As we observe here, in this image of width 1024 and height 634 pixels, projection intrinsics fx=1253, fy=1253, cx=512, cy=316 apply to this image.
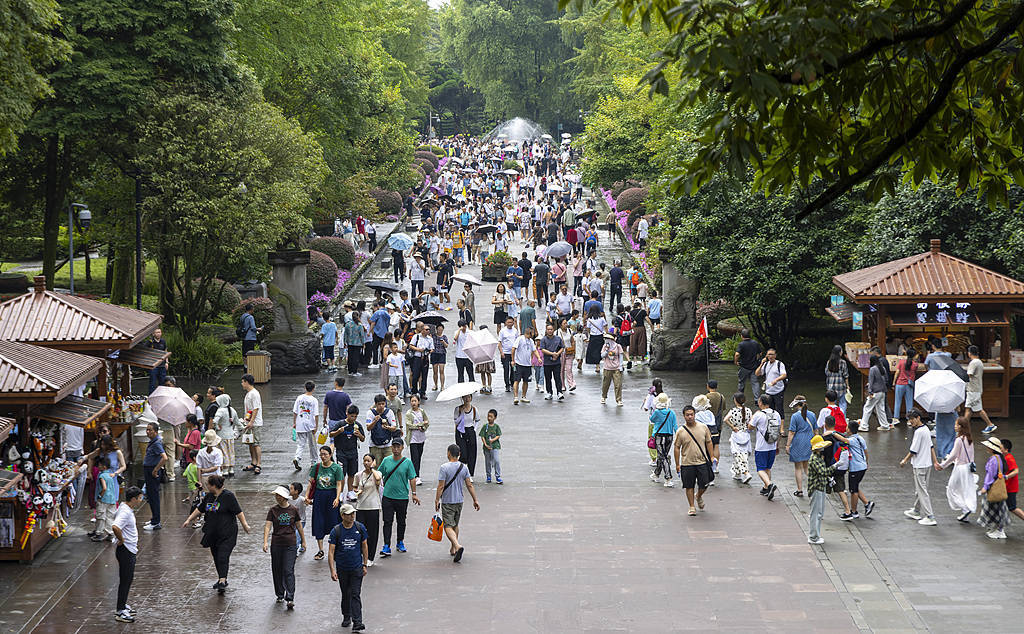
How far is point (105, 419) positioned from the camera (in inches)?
779

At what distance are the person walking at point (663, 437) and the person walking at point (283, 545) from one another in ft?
22.1

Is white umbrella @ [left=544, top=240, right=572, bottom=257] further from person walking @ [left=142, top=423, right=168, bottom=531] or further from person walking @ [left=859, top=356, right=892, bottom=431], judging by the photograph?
person walking @ [left=142, top=423, right=168, bottom=531]

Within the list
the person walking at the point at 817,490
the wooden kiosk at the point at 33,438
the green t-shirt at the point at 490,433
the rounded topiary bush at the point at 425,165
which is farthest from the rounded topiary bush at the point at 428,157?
the person walking at the point at 817,490

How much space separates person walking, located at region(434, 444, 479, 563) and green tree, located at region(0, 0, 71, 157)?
1139cm

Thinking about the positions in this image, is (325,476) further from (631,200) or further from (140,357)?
(631,200)

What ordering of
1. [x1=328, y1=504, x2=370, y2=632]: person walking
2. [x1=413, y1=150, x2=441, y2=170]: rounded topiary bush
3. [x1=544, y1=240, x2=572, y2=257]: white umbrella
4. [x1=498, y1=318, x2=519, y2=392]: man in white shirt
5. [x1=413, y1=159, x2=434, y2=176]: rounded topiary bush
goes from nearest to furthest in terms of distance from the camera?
1. [x1=328, y1=504, x2=370, y2=632]: person walking
2. [x1=498, y1=318, x2=519, y2=392]: man in white shirt
3. [x1=544, y1=240, x2=572, y2=257]: white umbrella
4. [x1=413, y1=159, x2=434, y2=176]: rounded topiary bush
5. [x1=413, y1=150, x2=441, y2=170]: rounded topiary bush

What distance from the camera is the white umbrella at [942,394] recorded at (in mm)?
18750

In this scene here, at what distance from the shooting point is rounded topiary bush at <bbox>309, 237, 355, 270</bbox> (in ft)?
141

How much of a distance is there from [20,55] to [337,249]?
21.6m

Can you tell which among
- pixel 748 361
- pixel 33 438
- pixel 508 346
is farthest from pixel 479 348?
pixel 33 438

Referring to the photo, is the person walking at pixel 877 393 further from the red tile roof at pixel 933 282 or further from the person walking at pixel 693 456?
the person walking at pixel 693 456

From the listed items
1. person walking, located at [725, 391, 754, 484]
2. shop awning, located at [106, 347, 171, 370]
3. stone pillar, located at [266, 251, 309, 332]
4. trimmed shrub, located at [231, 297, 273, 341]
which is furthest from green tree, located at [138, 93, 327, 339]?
person walking, located at [725, 391, 754, 484]

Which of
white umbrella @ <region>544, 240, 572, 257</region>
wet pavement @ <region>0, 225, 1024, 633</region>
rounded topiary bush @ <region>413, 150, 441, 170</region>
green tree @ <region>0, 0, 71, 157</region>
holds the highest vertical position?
rounded topiary bush @ <region>413, 150, 441, 170</region>

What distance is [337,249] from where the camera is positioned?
43094 mm
